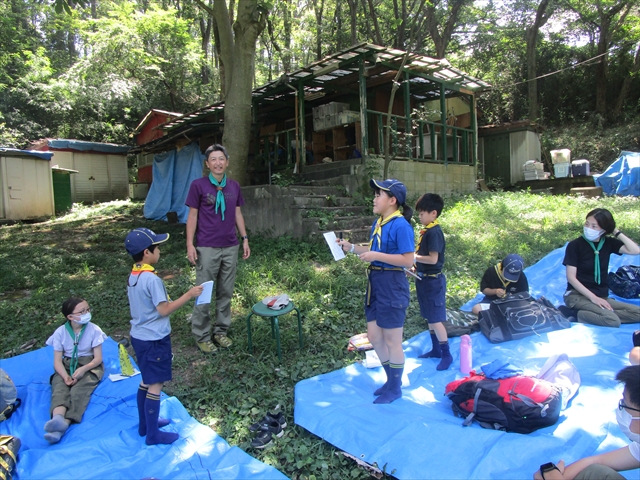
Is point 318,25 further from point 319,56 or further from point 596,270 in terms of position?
point 596,270

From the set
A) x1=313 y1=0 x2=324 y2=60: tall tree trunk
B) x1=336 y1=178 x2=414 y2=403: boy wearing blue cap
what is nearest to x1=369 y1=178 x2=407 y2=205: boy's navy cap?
x1=336 y1=178 x2=414 y2=403: boy wearing blue cap

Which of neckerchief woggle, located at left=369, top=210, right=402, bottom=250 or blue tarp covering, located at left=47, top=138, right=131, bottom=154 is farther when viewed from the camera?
blue tarp covering, located at left=47, top=138, right=131, bottom=154

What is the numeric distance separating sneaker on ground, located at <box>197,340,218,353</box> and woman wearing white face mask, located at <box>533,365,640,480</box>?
2.91 meters

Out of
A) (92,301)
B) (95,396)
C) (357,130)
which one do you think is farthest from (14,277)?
(357,130)

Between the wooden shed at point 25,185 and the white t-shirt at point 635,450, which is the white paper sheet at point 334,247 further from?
the wooden shed at point 25,185

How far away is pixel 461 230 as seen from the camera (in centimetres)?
836

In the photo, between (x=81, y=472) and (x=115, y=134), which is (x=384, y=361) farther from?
(x=115, y=134)

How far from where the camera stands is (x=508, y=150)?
16328mm

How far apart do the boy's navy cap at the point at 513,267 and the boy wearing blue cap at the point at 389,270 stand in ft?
6.42

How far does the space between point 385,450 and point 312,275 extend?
351cm

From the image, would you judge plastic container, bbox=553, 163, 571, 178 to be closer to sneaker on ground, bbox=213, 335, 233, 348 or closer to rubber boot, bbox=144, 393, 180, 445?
sneaker on ground, bbox=213, 335, 233, 348

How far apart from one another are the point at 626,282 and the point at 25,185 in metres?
15.8

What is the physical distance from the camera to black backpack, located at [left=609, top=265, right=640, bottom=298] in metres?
5.02

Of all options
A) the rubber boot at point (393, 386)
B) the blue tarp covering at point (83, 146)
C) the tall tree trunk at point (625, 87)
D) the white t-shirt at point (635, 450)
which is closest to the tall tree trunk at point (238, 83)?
the rubber boot at point (393, 386)
